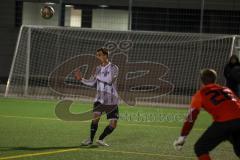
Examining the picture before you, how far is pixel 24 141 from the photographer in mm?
13148

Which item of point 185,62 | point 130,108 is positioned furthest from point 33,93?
point 185,62

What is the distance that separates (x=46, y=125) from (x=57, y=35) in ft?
31.8

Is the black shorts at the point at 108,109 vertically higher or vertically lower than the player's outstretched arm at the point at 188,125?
lower

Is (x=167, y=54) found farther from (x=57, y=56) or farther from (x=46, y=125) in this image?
(x=46, y=125)

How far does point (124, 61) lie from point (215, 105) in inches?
678

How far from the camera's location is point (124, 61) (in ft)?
84.2

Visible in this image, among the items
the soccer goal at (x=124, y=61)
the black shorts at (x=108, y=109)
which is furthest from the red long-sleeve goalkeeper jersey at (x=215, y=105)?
the soccer goal at (x=124, y=61)

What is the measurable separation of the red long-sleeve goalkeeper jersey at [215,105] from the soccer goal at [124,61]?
1435 cm

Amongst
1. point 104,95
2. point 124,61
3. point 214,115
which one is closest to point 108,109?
point 104,95

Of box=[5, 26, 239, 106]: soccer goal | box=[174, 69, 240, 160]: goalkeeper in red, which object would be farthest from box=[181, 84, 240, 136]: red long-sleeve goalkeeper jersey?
box=[5, 26, 239, 106]: soccer goal

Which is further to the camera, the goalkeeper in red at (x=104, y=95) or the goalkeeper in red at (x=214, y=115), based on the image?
the goalkeeper in red at (x=104, y=95)

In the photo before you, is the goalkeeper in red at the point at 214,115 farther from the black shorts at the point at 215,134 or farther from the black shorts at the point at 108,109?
the black shorts at the point at 108,109

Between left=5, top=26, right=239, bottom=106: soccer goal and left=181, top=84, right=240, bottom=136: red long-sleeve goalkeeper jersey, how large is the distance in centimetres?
1435

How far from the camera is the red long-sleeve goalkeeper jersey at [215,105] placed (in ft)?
27.9
